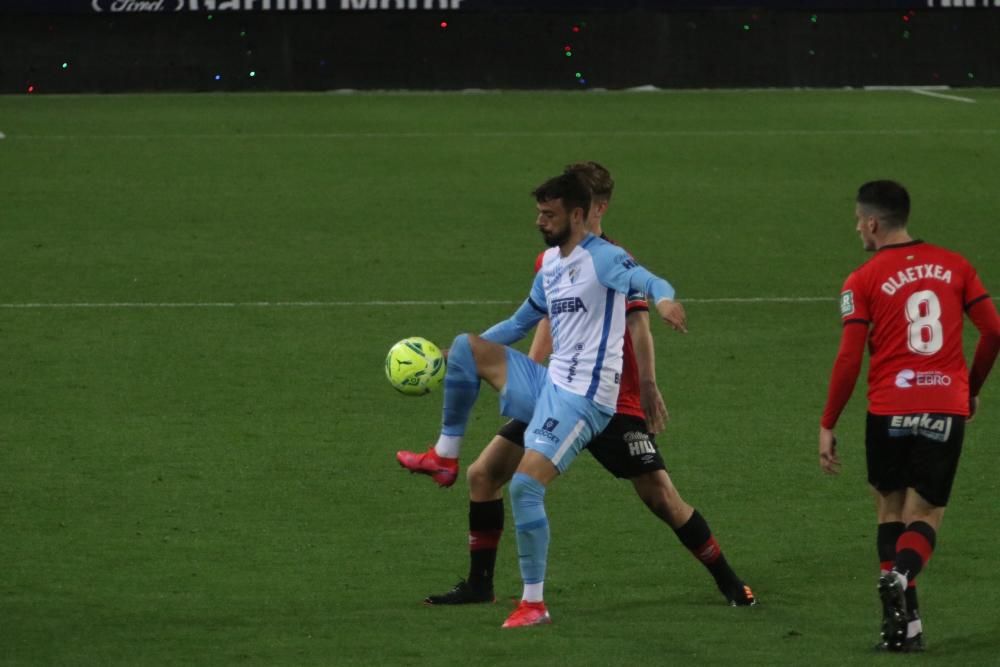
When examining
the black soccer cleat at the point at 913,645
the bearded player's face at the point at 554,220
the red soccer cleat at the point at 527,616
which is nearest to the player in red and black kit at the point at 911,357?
the black soccer cleat at the point at 913,645

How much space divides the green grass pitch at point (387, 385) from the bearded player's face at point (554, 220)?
1622 millimetres

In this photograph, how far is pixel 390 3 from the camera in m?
30.0

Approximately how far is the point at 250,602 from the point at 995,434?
5.52 metres

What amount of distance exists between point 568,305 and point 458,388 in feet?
2.07

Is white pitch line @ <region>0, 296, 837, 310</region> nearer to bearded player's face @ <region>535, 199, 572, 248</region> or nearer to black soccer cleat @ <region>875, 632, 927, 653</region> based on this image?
bearded player's face @ <region>535, 199, 572, 248</region>

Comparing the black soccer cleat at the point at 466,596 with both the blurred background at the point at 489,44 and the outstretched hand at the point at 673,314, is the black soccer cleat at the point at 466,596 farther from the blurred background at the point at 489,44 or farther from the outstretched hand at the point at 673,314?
the blurred background at the point at 489,44

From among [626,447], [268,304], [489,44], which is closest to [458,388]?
[626,447]

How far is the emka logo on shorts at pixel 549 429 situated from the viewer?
7.86 m

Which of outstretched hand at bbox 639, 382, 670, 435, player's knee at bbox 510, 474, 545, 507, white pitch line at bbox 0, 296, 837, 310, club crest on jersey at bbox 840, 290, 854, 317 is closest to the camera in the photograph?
club crest on jersey at bbox 840, 290, 854, 317

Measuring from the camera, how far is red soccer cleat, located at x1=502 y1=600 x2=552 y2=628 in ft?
25.8

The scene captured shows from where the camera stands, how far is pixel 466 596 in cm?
841

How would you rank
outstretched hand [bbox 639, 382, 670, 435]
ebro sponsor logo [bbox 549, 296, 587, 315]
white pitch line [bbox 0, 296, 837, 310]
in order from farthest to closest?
1. white pitch line [bbox 0, 296, 837, 310]
2. outstretched hand [bbox 639, 382, 670, 435]
3. ebro sponsor logo [bbox 549, 296, 587, 315]

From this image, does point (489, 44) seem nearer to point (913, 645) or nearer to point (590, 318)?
point (590, 318)

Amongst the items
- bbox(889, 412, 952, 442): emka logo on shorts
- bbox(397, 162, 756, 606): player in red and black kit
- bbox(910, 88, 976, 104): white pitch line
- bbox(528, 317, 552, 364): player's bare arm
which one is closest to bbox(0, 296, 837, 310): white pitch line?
bbox(528, 317, 552, 364): player's bare arm
